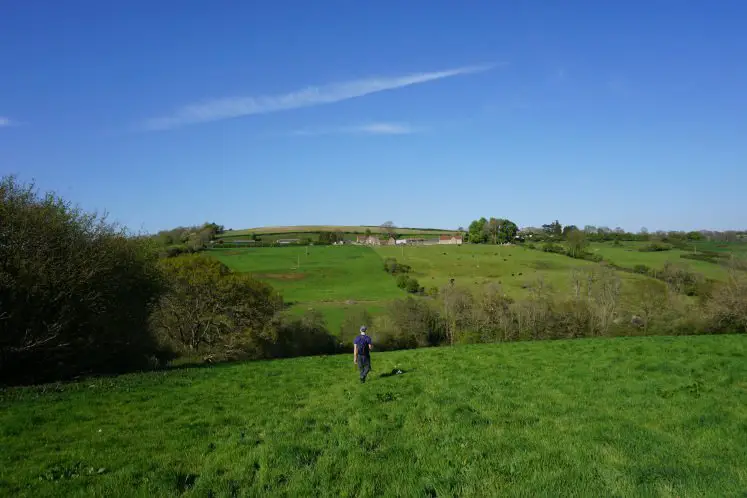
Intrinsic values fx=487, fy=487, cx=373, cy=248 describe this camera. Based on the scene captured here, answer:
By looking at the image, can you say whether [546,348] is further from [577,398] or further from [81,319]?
[81,319]

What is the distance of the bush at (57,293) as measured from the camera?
20297 mm

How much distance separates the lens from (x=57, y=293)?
21609mm

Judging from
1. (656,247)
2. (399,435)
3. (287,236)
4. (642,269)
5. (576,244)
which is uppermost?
(287,236)

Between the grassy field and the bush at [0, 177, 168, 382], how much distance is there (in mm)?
5422

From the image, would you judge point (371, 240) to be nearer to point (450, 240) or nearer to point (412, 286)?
point (450, 240)

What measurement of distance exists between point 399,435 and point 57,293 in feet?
61.8

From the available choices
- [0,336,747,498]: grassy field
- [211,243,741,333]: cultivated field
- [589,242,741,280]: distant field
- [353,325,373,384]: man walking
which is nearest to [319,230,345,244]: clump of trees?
[211,243,741,333]: cultivated field

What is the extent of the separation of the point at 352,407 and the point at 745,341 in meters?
21.4

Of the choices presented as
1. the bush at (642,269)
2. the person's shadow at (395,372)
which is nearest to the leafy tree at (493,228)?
the bush at (642,269)

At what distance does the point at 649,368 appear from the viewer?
1644 cm

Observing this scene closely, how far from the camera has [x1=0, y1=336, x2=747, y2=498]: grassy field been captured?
7.21m

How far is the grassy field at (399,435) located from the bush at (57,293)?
5.42m

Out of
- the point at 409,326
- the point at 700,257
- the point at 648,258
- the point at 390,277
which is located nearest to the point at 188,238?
the point at 390,277

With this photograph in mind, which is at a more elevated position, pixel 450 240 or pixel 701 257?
pixel 450 240
